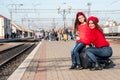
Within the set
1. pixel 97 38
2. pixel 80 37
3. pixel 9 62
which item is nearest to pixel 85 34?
pixel 80 37

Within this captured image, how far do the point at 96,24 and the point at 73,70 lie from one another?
1625 millimetres

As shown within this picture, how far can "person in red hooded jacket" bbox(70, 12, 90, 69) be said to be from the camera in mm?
11578

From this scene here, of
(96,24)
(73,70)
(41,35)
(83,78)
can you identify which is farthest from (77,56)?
(41,35)

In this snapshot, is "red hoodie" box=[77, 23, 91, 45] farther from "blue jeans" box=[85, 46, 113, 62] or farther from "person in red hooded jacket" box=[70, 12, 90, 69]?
"blue jeans" box=[85, 46, 113, 62]

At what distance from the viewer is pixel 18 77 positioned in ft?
34.1

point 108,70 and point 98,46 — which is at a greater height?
point 98,46

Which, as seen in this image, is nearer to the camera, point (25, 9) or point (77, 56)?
point (77, 56)

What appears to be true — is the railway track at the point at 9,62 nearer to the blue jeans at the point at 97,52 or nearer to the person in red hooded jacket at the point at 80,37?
the person in red hooded jacket at the point at 80,37

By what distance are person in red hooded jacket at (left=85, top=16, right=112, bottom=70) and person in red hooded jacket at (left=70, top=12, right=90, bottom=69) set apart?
161mm

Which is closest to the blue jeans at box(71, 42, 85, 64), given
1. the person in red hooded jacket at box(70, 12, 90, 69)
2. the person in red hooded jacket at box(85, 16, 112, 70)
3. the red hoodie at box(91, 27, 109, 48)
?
the person in red hooded jacket at box(70, 12, 90, 69)

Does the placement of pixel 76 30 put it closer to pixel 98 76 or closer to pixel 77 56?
pixel 77 56

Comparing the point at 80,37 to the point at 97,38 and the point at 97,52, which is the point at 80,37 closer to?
the point at 97,38

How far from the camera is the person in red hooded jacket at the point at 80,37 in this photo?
38.0 feet

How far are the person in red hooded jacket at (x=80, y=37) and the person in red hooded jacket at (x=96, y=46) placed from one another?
0.16 meters
